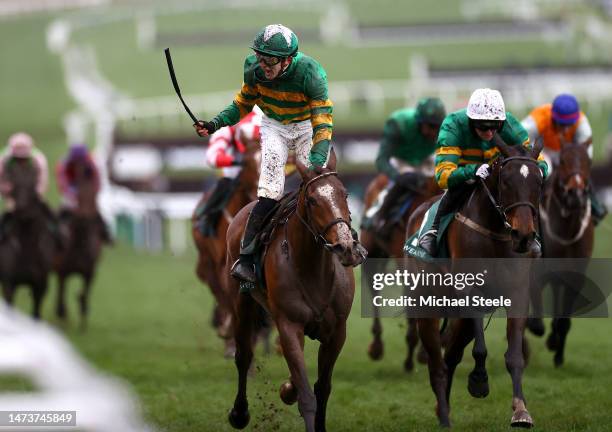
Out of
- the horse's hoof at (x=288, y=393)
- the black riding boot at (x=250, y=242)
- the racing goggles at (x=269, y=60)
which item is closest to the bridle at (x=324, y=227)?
the black riding boot at (x=250, y=242)

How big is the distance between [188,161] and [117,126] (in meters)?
2.67

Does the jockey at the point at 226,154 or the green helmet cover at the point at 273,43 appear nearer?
the green helmet cover at the point at 273,43

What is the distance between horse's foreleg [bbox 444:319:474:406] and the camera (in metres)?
8.71

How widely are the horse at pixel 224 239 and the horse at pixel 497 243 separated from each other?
3.00 m

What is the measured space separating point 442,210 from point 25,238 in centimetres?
732

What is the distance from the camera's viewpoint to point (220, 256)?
11.9 metres

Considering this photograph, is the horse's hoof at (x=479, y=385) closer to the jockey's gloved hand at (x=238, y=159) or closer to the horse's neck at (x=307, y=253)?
the horse's neck at (x=307, y=253)

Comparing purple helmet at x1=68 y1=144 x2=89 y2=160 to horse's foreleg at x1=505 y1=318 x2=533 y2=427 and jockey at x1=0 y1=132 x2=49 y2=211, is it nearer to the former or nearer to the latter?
jockey at x1=0 y1=132 x2=49 y2=211

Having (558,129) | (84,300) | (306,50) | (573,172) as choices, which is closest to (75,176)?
(84,300)

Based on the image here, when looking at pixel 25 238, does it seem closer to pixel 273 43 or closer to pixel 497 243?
pixel 273 43

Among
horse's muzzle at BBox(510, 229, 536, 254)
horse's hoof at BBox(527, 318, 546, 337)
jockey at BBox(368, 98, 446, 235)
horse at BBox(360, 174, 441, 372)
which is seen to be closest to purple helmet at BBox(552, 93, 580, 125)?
jockey at BBox(368, 98, 446, 235)

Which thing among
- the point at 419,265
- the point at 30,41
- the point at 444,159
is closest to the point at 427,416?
the point at 419,265

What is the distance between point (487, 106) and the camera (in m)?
8.23

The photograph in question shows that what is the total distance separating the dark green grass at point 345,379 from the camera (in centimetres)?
884
